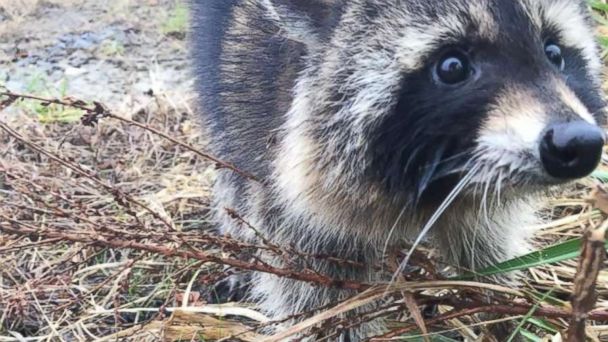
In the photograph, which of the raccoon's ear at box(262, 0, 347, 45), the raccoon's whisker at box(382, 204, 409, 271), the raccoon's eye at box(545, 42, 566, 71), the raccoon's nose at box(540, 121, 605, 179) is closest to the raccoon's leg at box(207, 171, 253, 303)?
the raccoon's whisker at box(382, 204, 409, 271)

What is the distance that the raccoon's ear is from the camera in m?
2.71

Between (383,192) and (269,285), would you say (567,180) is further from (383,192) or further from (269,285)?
(269,285)

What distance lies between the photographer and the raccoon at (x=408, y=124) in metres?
2.27

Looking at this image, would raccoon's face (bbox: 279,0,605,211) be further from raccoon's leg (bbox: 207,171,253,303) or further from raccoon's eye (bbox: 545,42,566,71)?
raccoon's leg (bbox: 207,171,253,303)

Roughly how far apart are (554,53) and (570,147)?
0.52m

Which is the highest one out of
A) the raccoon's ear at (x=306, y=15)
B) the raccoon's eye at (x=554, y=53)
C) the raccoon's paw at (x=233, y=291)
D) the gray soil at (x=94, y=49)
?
the raccoon's eye at (x=554, y=53)

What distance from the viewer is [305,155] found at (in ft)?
8.90

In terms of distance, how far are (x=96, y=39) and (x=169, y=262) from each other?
11.4 ft

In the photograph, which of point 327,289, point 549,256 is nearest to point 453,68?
point 549,256

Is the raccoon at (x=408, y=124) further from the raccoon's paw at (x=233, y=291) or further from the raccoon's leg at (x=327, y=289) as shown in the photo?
the raccoon's paw at (x=233, y=291)

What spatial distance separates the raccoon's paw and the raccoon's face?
1045 millimetres

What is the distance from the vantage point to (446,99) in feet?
7.88

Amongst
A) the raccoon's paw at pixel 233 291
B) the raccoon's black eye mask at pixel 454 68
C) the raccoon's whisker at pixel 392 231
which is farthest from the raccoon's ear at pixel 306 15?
the raccoon's paw at pixel 233 291

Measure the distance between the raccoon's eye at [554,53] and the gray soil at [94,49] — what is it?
3.37m
